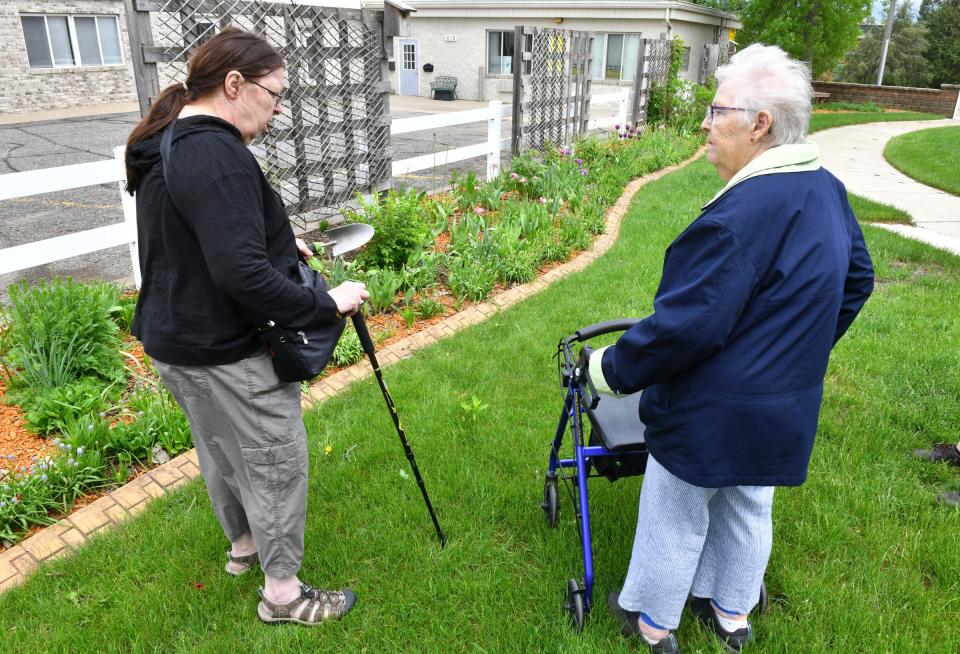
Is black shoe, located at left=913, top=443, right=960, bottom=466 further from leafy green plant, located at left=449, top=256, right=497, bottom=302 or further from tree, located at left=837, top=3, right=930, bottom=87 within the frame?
tree, located at left=837, top=3, right=930, bottom=87

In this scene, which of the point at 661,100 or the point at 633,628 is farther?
the point at 661,100

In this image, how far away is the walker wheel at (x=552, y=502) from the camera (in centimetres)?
299

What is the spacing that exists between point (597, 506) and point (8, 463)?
2847 millimetres

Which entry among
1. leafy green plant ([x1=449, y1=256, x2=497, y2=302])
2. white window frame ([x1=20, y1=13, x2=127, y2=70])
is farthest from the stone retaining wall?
leafy green plant ([x1=449, y1=256, x2=497, y2=302])

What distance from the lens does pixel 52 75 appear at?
783 inches

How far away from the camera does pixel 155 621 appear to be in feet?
8.10

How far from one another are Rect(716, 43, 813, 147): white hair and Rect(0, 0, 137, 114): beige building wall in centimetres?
2248

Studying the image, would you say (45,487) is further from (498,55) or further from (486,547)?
(498,55)

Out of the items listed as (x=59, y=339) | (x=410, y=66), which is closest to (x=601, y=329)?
(x=59, y=339)

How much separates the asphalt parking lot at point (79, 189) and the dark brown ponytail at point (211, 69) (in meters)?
3.72

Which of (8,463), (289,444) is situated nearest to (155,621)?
(289,444)

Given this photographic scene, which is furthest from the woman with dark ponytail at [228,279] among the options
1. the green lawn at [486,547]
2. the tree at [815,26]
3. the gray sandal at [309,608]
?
the tree at [815,26]

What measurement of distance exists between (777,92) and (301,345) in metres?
1.56

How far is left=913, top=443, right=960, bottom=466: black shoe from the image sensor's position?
346 centimetres
